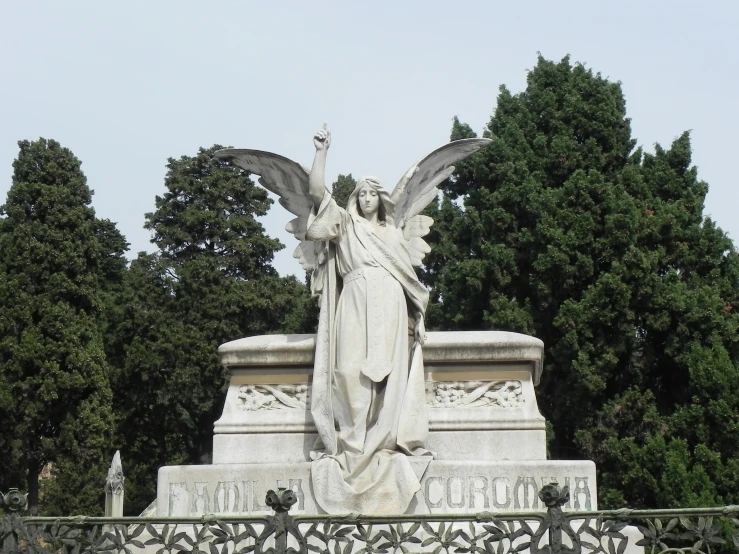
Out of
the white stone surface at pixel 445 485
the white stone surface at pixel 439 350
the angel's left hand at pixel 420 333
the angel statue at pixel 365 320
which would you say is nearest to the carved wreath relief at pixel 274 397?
the white stone surface at pixel 439 350

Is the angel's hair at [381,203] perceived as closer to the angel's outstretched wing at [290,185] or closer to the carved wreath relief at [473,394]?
the angel's outstretched wing at [290,185]

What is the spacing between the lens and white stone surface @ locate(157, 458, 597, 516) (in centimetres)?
953

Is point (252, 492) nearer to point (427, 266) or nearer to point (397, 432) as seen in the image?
point (397, 432)

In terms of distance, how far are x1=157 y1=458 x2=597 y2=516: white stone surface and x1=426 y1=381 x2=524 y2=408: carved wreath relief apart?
1.93 ft

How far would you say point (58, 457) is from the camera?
26.0 metres

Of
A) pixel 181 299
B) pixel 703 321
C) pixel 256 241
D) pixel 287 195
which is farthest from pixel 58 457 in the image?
pixel 287 195

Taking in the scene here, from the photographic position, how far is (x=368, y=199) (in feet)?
34.1

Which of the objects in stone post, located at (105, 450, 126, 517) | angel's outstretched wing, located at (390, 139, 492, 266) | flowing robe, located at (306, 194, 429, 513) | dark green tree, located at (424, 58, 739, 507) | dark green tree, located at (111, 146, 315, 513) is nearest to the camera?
flowing robe, located at (306, 194, 429, 513)

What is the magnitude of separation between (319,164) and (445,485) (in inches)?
107

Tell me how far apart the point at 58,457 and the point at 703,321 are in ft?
43.2

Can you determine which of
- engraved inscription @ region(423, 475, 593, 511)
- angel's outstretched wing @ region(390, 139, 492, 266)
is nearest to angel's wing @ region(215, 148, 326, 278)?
angel's outstretched wing @ region(390, 139, 492, 266)

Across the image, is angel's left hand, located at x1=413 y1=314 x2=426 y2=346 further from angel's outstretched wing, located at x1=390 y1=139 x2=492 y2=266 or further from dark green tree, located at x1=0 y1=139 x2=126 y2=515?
dark green tree, located at x1=0 y1=139 x2=126 y2=515

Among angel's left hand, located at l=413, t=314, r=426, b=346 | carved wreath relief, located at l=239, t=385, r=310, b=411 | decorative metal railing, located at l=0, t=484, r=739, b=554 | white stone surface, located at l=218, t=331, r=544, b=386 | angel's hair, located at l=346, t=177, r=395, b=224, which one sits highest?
angel's hair, located at l=346, t=177, r=395, b=224

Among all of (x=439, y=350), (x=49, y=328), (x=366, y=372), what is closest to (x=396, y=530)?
(x=366, y=372)
